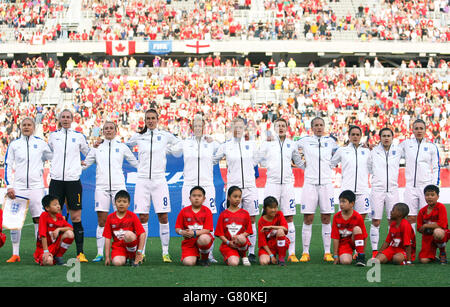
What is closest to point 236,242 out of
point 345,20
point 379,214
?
point 379,214

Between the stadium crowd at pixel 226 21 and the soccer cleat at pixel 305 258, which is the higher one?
the stadium crowd at pixel 226 21

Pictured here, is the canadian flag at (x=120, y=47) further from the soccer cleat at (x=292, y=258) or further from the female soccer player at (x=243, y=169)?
the soccer cleat at (x=292, y=258)

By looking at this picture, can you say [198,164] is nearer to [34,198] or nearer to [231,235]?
[231,235]

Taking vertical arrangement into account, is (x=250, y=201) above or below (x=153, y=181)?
below

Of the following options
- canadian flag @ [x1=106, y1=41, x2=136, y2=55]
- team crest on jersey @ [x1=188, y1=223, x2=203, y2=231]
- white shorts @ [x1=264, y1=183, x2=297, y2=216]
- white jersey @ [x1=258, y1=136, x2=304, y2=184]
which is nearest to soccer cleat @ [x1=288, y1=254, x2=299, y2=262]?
white shorts @ [x1=264, y1=183, x2=297, y2=216]

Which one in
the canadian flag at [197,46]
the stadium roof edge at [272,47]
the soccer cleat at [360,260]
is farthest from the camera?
the stadium roof edge at [272,47]

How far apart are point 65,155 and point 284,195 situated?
3117mm

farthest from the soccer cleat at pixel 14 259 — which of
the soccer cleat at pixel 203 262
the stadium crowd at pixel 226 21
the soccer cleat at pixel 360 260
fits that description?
the stadium crowd at pixel 226 21

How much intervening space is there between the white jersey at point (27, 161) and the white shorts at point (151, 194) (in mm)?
1368

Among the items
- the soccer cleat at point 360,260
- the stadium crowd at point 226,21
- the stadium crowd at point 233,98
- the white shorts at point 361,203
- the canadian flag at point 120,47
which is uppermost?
the stadium crowd at point 226,21

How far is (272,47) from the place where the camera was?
34.8m

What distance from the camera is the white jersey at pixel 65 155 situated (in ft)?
30.4

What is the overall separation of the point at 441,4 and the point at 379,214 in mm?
31106

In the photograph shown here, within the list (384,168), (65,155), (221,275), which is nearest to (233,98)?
(384,168)
